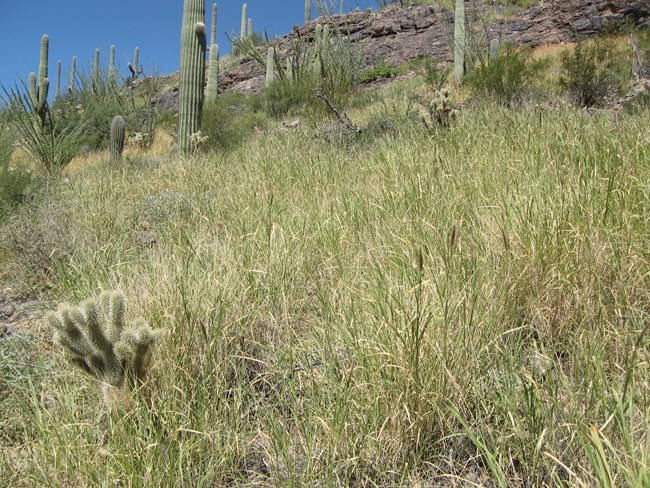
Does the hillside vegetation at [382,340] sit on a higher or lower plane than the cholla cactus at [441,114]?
lower

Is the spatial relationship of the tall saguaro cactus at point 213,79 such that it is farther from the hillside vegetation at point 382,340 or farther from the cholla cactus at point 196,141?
the hillside vegetation at point 382,340

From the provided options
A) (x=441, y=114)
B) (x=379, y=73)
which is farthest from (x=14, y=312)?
(x=379, y=73)

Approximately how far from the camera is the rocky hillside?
16797 mm

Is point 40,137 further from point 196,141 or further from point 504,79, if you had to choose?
point 504,79

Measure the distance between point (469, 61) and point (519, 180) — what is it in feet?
31.5

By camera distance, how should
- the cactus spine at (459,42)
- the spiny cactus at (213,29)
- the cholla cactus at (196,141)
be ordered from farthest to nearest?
the spiny cactus at (213,29) < the cactus spine at (459,42) < the cholla cactus at (196,141)

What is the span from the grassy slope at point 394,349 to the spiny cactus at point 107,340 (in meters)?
0.10

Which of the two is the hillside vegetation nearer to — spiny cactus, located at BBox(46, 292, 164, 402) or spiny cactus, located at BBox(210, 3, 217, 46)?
spiny cactus, located at BBox(46, 292, 164, 402)

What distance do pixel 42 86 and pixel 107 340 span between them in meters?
10.3

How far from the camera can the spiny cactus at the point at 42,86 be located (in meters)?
8.45

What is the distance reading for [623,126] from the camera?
3.64m

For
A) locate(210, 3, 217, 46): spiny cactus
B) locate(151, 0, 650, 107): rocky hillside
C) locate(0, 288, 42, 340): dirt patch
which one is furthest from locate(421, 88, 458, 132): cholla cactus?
locate(210, 3, 217, 46): spiny cactus

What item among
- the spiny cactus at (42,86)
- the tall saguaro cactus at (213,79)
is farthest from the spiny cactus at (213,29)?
the spiny cactus at (42,86)

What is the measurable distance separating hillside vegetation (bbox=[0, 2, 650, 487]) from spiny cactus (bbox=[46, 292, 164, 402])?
0.26 feet
